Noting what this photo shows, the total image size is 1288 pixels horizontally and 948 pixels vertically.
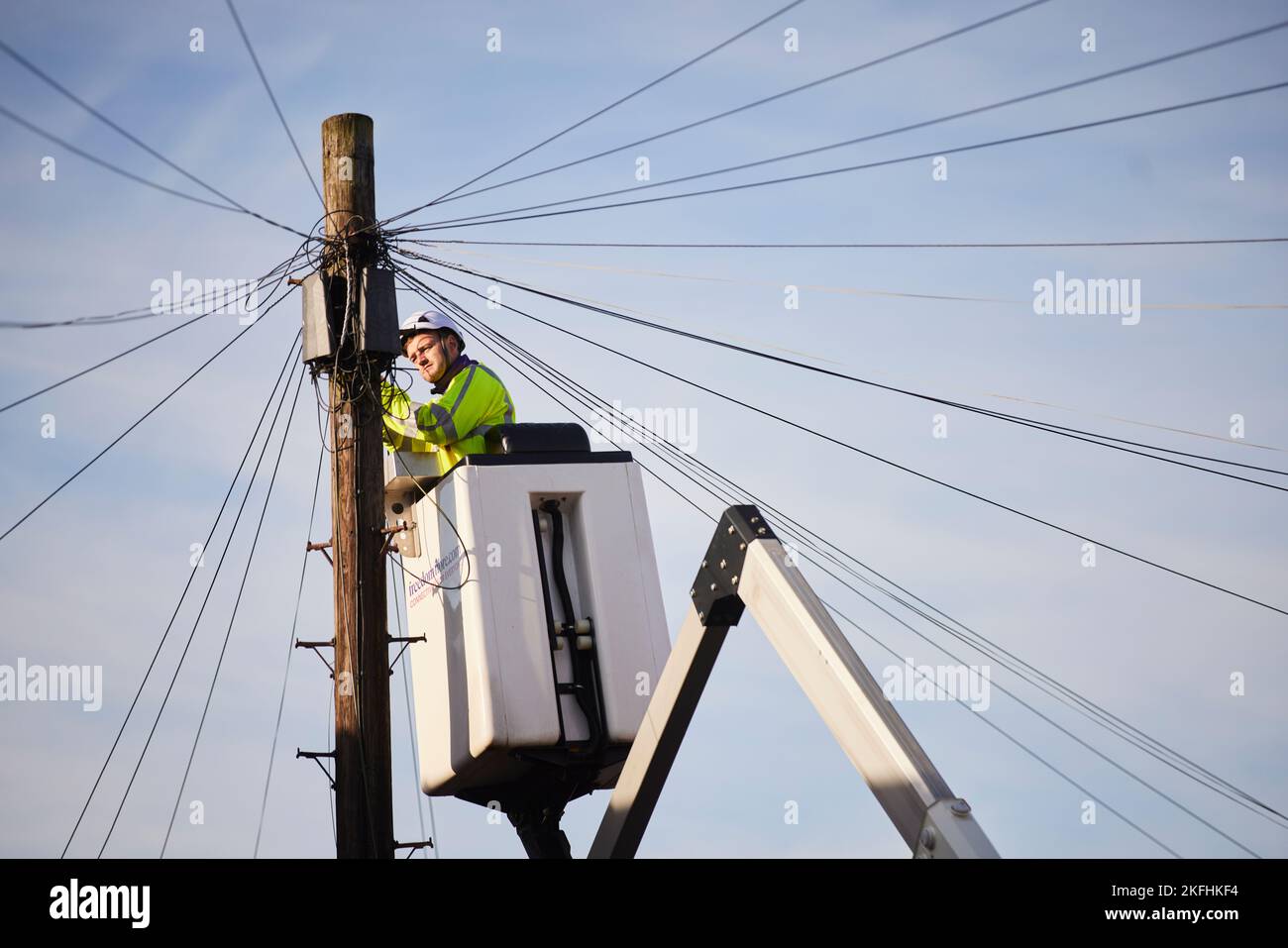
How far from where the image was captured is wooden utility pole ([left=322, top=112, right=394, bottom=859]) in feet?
32.8

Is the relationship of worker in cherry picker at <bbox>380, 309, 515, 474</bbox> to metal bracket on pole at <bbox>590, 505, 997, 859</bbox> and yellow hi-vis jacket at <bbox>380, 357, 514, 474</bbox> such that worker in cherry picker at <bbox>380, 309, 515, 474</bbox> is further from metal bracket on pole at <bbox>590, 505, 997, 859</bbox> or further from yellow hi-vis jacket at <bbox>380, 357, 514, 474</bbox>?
metal bracket on pole at <bbox>590, 505, 997, 859</bbox>

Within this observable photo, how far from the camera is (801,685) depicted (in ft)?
27.1

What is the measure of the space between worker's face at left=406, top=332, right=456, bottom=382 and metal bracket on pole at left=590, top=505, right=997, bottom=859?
2.86 m

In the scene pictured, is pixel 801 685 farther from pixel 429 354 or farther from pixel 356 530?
pixel 429 354

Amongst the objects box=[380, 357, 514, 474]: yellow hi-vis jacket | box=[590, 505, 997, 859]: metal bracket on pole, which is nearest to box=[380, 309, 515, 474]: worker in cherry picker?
box=[380, 357, 514, 474]: yellow hi-vis jacket

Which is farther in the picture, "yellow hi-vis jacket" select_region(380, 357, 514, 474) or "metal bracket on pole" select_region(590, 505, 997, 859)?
"yellow hi-vis jacket" select_region(380, 357, 514, 474)

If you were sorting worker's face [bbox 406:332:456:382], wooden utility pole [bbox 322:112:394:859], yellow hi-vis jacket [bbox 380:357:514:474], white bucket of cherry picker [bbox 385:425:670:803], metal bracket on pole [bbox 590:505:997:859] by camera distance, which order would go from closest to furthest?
1. metal bracket on pole [bbox 590:505:997:859]
2. white bucket of cherry picker [bbox 385:425:670:803]
3. wooden utility pole [bbox 322:112:394:859]
4. yellow hi-vis jacket [bbox 380:357:514:474]
5. worker's face [bbox 406:332:456:382]

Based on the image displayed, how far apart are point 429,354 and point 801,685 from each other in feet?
13.3

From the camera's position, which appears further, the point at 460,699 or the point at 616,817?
the point at 460,699

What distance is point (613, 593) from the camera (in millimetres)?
10227
